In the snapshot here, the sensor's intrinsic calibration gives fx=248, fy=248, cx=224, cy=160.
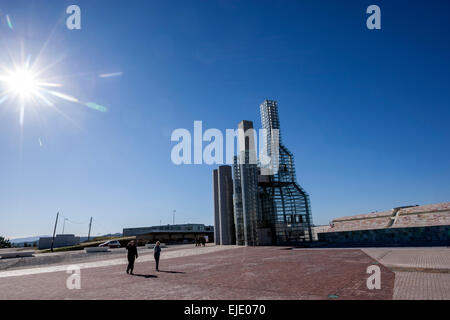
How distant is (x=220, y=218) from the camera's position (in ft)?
133

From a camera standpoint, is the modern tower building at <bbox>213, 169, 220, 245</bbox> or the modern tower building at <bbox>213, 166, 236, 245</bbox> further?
the modern tower building at <bbox>213, 169, 220, 245</bbox>

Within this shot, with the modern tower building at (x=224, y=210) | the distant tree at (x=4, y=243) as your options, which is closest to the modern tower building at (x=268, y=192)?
the modern tower building at (x=224, y=210)

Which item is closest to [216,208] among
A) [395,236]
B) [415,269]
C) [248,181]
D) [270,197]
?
[248,181]

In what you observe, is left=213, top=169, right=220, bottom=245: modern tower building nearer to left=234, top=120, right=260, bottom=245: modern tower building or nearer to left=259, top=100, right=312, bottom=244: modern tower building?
left=234, top=120, right=260, bottom=245: modern tower building

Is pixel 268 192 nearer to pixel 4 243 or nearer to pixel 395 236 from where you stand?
pixel 395 236

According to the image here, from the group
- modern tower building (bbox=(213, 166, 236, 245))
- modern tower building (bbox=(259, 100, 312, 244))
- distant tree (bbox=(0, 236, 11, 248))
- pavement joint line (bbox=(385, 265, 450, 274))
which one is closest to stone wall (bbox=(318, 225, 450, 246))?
modern tower building (bbox=(259, 100, 312, 244))

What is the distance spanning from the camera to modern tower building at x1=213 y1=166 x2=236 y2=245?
40094 millimetres

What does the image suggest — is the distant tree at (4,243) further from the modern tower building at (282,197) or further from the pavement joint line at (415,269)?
the pavement joint line at (415,269)

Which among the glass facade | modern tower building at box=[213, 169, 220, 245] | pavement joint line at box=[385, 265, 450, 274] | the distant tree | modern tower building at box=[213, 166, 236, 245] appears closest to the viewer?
pavement joint line at box=[385, 265, 450, 274]

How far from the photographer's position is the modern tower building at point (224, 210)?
1578 inches

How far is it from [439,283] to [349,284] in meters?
2.57

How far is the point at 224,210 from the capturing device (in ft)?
133
